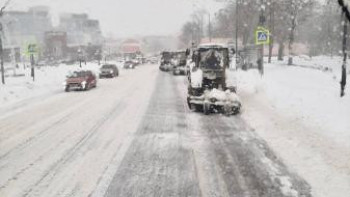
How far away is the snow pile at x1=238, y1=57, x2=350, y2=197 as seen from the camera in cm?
926

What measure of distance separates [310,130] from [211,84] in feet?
20.6

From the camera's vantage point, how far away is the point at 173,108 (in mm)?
20031

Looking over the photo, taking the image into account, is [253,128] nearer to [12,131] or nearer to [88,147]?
[88,147]

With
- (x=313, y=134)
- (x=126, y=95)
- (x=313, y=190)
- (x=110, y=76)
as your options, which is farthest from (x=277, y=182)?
(x=110, y=76)

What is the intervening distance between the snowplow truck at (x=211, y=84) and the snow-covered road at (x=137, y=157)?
0.64 meters

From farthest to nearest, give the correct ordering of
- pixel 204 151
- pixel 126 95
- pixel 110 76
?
pixel 110 76
pixel 126 95
pixel 204 151

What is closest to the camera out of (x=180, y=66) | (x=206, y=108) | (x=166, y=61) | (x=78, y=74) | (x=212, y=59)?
(x=206, y=108)

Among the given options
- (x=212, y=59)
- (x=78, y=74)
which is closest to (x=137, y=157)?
(x=212, y=59)

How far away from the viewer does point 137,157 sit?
11.2 meters

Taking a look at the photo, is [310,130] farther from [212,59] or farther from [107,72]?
[107,72]

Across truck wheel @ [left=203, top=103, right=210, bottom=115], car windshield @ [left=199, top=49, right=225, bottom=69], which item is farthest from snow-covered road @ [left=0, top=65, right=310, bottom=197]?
car windshield @ [left=199, top=49, right=225, bottom=69]

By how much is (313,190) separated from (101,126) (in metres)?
8.86

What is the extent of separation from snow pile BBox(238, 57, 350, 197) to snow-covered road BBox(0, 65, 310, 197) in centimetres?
45

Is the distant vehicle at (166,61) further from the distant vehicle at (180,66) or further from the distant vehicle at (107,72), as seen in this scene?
the distant vehicle at (107,72)
